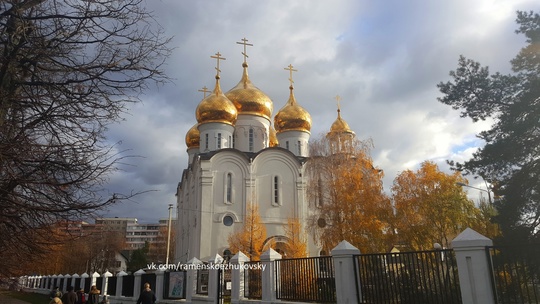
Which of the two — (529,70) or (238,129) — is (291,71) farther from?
(529,70)

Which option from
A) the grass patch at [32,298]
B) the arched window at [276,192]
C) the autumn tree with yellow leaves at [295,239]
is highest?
the arched window at [276,192]

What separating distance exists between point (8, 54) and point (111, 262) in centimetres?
5571

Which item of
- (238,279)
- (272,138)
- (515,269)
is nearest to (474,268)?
(515,269)

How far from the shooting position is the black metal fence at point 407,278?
22.4 feet

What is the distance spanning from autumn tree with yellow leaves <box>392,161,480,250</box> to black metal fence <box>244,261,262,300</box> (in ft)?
35.8

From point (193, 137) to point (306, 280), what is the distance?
2609 cm

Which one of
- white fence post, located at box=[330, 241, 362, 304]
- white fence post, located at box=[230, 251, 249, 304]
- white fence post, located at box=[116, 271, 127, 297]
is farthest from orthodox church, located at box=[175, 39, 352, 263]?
white fence post, located at box=[330, 241, 362, 304]

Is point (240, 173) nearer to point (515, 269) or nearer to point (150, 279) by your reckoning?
point (150, 279)

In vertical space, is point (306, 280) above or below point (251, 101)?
below

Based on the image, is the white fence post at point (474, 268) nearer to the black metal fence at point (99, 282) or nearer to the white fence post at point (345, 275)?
the white fence post at point (345, 275)

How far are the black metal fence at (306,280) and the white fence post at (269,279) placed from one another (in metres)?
0.10

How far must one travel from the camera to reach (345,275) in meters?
8.07

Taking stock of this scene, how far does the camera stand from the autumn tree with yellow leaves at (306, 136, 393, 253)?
56.3 ft

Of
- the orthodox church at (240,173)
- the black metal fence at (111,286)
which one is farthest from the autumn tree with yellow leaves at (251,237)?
the black metal fence at (111,286)
